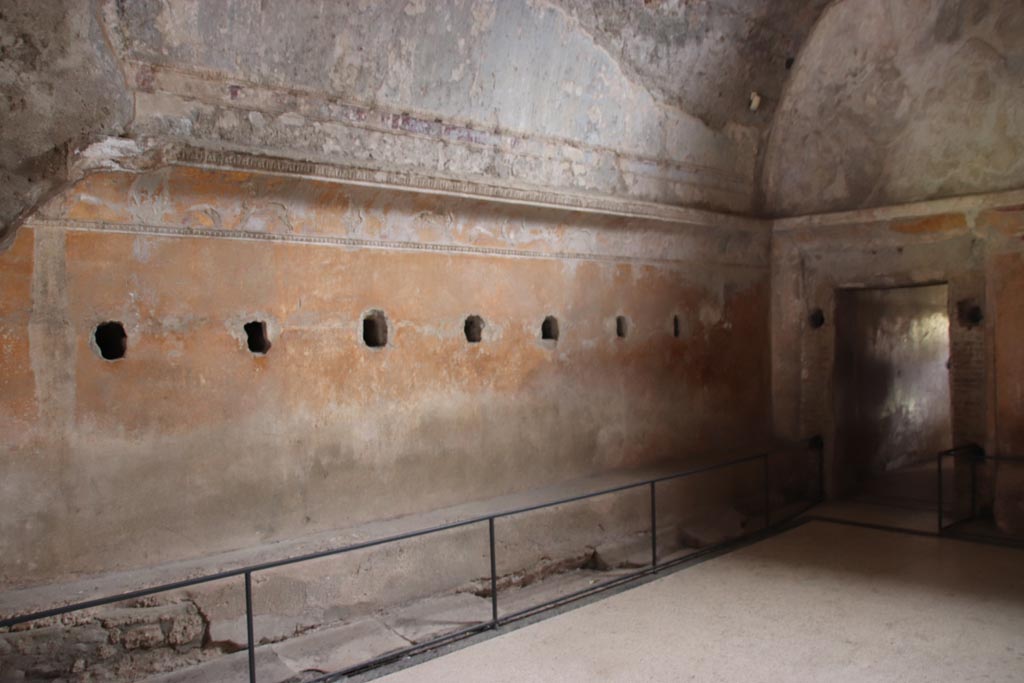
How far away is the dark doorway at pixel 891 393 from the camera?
8.28m

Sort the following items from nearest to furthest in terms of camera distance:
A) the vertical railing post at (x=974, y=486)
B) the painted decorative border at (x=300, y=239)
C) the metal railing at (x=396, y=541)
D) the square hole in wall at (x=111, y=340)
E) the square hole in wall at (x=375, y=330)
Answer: the metal railing at (x=396, y=541), the painted decorative border at (x=300, y=239), the square hole in wall at (x=111, y=340), the square hole in wall at (x=375, y=330), the vertical railing post at (x=974, y=486)

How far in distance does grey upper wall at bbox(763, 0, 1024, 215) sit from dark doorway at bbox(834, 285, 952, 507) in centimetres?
132

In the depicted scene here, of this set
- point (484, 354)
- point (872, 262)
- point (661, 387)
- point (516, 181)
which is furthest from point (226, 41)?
point (872, 262)

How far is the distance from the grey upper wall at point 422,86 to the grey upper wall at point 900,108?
1.16 feet

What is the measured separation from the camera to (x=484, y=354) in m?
6.06

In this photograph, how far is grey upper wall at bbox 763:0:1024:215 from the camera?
658cm

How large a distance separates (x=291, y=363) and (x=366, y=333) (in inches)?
27.7

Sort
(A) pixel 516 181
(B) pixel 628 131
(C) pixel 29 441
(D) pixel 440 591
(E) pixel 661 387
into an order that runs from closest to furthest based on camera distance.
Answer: (C) pixel 29 441 < (D) pixel 440 591 < (A) pixel 516 181 < (B) pixel 628 131 < (E) pixel 661 387

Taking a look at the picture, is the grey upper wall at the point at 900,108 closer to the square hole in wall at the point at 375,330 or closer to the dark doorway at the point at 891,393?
the dark doorway at the point at 891,393

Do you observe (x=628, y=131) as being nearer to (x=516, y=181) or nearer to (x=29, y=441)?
(x=516, y=181)

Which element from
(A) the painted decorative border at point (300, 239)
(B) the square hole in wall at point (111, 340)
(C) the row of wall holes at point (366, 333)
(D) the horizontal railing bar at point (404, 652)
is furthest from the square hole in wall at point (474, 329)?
(B) the square hole in wall at point (111, 340)

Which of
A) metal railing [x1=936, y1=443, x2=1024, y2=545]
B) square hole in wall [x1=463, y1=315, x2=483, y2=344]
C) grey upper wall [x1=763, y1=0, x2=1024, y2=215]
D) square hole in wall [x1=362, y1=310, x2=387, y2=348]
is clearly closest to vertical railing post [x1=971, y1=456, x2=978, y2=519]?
metal railing [x1=936, y1=443, x2=1024, y2=545]

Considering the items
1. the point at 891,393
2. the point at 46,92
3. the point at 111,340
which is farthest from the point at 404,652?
the point at 891,393

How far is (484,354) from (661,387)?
219 centimetres
